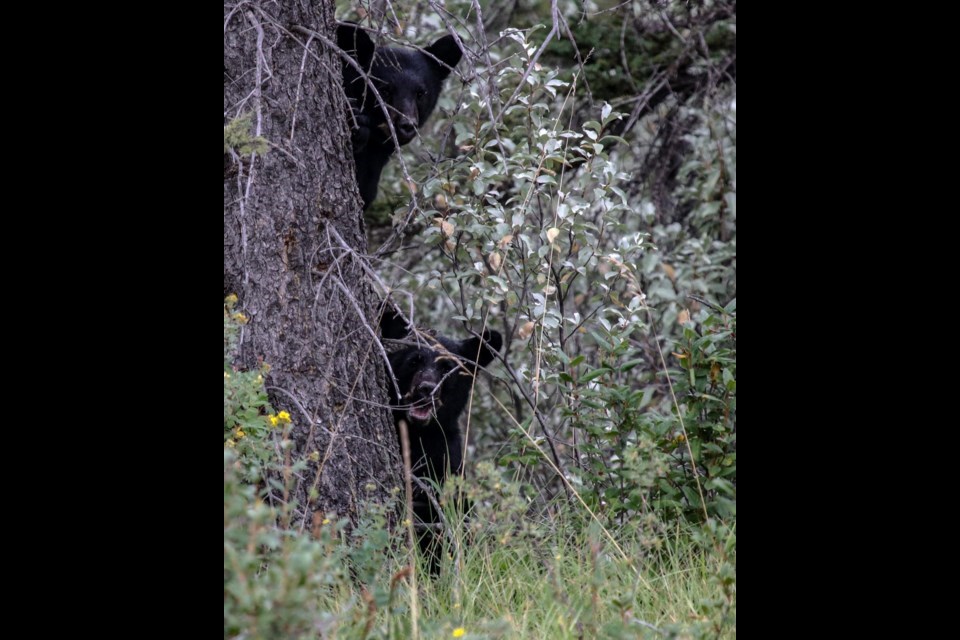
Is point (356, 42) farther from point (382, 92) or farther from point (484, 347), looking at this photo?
point (484, 347)

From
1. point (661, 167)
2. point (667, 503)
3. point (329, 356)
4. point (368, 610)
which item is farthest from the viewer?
point (661, 167)

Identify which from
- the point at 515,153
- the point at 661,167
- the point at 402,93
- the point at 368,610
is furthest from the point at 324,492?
the point at 661,167

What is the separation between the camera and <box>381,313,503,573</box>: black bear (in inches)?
196

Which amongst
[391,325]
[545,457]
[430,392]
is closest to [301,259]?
[545,457]

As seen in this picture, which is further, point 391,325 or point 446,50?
point 446,50

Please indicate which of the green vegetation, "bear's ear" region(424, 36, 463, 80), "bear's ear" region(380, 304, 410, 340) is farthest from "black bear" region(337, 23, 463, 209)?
"bear's ear" region(380, 304, 410, 340)

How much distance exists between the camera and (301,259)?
3.79 m

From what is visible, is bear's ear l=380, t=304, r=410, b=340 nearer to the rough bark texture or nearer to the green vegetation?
the green vegetation

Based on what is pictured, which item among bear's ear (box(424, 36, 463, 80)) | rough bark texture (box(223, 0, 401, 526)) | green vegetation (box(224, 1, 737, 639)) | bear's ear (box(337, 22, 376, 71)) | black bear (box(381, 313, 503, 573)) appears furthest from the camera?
bear's ear (box(424, 36, 463, 80))

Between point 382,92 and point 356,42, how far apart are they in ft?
1.62

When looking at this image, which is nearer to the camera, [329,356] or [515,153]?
[329,356]
